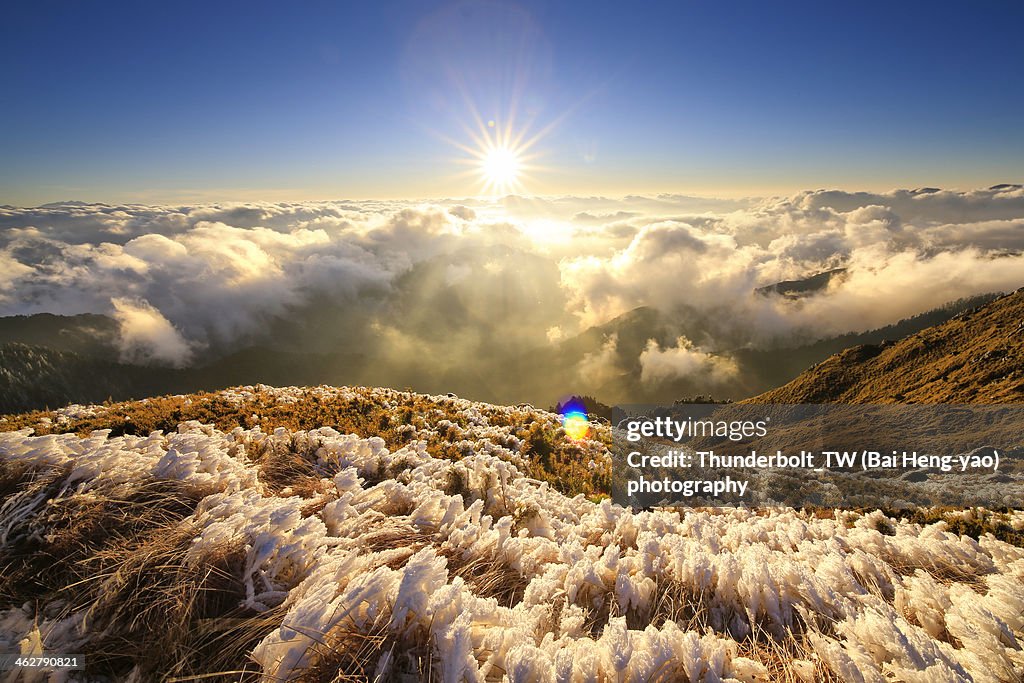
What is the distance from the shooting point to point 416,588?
2.58 m

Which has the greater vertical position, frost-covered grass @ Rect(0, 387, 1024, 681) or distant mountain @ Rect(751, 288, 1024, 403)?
frost-covered grass @ Rect(0, 387, 1024, 681)

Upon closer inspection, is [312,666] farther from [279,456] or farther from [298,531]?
[279,456]

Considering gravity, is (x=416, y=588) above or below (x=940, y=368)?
above

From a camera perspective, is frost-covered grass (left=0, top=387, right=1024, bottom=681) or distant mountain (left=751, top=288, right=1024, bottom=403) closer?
frost-covered grass (left=0, top=387, right=1024, bottom=681)

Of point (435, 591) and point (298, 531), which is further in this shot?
point (298, 531)

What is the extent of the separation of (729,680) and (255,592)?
2763 mm

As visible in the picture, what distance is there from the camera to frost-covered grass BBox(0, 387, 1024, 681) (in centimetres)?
229

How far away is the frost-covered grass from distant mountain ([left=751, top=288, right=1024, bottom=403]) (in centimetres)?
6015

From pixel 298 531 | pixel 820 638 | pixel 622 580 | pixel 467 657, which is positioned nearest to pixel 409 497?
pixel 298 531

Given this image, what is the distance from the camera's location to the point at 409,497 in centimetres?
461

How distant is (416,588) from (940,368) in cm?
9203

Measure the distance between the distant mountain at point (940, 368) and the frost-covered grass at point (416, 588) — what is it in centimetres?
6015

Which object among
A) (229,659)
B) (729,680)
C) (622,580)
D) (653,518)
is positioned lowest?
(653,518)

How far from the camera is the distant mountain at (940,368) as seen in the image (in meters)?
51.7
